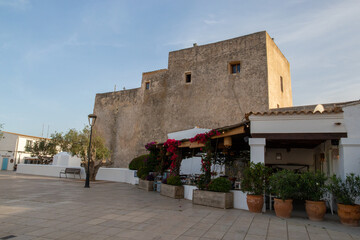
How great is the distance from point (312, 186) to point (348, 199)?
77 centimetres

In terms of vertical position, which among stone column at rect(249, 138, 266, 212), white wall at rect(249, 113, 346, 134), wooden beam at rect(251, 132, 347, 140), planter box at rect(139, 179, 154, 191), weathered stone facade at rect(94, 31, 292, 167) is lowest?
planter box at rect(139, 179, 154, 191)

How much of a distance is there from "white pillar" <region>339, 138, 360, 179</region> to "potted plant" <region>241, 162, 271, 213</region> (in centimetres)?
190

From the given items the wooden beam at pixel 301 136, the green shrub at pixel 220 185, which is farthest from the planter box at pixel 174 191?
the wooden beam at pixel 301 136

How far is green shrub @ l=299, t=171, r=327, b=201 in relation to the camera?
6.20m

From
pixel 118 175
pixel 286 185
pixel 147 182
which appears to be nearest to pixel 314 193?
pixel 286 185

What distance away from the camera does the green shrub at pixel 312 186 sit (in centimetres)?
620

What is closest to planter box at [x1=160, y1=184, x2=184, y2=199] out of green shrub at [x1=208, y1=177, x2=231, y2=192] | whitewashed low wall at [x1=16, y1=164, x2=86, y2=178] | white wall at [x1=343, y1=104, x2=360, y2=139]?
green shrub at [x1=208, y1=177, x2=231, y2=192]

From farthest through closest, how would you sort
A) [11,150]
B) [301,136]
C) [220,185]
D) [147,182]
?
[11,150] → [147,182] → [220,185] → [301,136]

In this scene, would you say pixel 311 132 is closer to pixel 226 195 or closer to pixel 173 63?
pixel 226 195

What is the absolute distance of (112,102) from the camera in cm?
2969

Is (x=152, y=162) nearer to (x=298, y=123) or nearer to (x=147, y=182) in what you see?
(x=147, y=182)

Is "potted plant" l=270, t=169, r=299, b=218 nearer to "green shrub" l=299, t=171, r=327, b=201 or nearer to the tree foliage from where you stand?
"green shrub" l=299, t=171, r=327, b=201

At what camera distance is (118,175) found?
58.3ft

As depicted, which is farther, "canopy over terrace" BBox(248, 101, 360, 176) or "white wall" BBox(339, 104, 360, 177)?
"canopy over terrace" BBox(248, 101, 360, 176)
